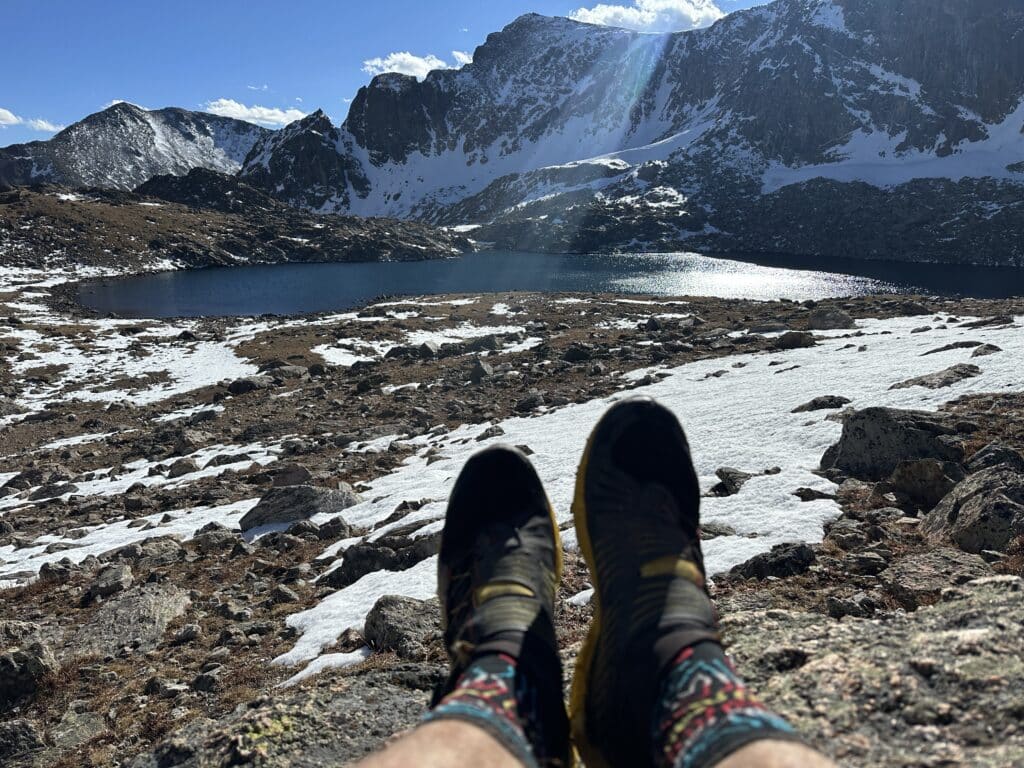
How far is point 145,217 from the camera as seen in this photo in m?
117

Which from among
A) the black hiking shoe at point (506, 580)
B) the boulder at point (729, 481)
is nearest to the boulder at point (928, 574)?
the black hiking shoe at point (506, 580)

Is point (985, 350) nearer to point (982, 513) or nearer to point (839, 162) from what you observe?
point (982, 513)

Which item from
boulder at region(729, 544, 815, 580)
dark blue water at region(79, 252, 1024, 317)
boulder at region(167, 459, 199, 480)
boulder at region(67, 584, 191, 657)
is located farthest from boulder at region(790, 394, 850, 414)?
dark blue water at region(79, 252, 1024, 317)

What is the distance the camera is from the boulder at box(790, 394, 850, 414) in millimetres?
9023

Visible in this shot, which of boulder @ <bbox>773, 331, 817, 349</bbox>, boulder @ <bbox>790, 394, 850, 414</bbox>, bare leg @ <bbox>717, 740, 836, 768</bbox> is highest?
bare leg @ <bbox>717, 740, 836, 768</bbox>

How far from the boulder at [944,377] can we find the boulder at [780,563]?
21.0ft

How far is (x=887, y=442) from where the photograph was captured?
634cm

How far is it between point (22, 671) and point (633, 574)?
5460 mm

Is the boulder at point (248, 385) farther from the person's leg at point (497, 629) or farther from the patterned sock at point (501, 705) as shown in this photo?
the patterned sock at point (501, 705)

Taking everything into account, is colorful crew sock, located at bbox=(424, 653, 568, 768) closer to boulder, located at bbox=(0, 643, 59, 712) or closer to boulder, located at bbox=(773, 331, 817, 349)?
boulder, located at bbox=(0, 643, 59, 712)

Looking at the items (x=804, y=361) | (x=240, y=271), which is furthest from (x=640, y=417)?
(x=240, y=271)

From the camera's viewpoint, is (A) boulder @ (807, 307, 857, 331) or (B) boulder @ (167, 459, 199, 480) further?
(A) boulder @ (807, 307, 857, 331)

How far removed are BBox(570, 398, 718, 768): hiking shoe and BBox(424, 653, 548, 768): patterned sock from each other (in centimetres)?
33

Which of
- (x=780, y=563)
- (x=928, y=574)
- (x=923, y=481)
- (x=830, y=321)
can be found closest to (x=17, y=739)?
(x=780, y=563)
